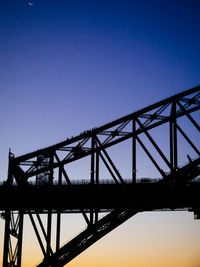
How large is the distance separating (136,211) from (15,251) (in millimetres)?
11927

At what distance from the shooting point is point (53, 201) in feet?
142

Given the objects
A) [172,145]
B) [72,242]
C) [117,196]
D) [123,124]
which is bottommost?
[72,242]

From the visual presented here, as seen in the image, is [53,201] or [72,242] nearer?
[72,242]

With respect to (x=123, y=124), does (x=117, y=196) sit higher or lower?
lower

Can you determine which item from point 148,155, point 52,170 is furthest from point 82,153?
point 148,155

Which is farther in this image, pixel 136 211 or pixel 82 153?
pixel 82 153

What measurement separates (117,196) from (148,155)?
15.7 ft

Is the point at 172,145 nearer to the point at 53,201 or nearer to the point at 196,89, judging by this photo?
the point at 196,89

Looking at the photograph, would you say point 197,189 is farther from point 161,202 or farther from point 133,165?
point 133,165

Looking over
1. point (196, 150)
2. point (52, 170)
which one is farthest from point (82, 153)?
point (196, 150)

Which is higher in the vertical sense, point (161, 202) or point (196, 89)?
point (196, 89)

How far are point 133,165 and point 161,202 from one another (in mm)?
4221

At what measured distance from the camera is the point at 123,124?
43.8 m

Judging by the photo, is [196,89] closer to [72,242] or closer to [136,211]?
[136,211]
